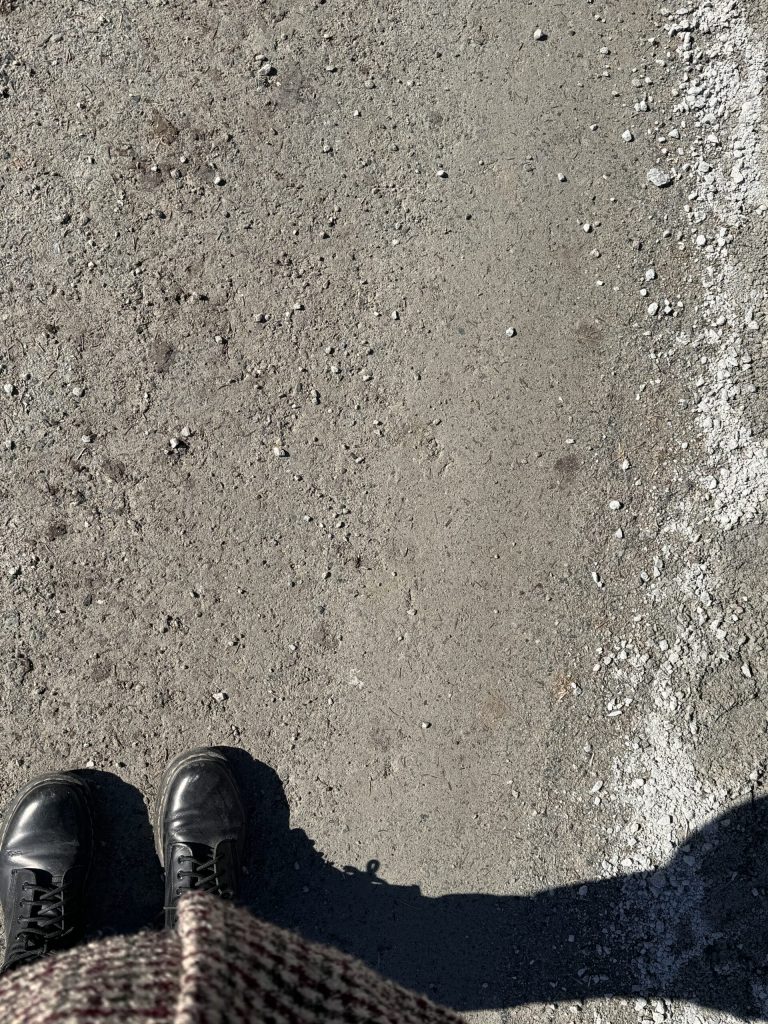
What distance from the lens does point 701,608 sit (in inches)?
110

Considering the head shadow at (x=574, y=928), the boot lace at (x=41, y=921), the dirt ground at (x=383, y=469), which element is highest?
the dirt ground at (x=383, y=469)

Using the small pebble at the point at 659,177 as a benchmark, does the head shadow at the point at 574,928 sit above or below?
below

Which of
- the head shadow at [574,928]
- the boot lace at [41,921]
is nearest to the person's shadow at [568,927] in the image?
the head shadow at [574,928]

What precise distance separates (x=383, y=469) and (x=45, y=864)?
70.9 inches

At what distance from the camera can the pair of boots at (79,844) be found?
8.79 feet

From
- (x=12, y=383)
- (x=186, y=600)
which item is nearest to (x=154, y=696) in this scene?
(x=186, y=600)

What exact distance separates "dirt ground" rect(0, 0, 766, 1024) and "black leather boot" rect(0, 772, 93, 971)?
0.09 m

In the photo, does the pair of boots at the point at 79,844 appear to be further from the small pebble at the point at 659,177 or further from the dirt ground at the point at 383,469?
the small pebble at the point at 659,177

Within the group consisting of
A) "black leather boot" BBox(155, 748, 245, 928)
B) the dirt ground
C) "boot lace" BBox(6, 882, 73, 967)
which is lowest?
"boot lace" BBox(6, 882, 73, 967)

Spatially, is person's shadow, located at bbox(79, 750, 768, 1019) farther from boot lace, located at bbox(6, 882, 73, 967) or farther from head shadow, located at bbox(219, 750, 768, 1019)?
boot lace, located at bbox(6, 882, 73, 967)

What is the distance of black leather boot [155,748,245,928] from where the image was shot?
2.69 m

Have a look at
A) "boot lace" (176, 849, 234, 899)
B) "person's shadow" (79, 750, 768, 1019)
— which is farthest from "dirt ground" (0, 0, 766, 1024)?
"boot lace" (176, 849, 234, 899)

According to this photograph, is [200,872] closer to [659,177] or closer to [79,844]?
[79,844]

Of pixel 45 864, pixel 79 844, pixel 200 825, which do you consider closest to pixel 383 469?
pixel 200 825
